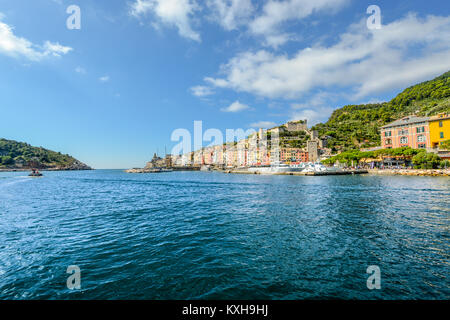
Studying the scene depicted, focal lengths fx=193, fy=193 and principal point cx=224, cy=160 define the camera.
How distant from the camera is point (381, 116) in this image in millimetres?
110188

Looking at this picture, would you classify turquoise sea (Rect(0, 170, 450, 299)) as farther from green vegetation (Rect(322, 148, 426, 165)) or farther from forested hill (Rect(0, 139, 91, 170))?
forested hill (Rect(0, 139, 91, 170))

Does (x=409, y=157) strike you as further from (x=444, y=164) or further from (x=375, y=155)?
(x=444, y=164)

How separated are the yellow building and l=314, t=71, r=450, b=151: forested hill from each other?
141 ft

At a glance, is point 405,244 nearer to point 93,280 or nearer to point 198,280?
point 198,280

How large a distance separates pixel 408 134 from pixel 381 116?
235 ft

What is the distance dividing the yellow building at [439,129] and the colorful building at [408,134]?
98 centimetres

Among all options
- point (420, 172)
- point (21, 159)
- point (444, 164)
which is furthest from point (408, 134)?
point (21, 159)

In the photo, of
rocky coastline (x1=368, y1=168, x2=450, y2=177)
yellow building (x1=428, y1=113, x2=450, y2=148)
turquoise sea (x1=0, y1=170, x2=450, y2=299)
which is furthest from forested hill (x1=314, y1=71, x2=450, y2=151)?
turquoise sea (x1=0, y1=170, x2=450, y2=299)

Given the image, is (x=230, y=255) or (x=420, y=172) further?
(x=420, y=172)

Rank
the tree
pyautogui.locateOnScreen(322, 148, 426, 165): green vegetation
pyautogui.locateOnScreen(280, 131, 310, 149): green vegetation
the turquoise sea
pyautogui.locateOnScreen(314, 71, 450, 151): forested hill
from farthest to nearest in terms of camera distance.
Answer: pyautogui.locateOnScreen(280, 131, 310, 149): green vegetation < pyautogui.locateOnScreen(314, 71, 450, 151): forested hill < pyautogui.locateOnScreen(322, 148, 426, 165): green vegetation < the tree < the turquoise sea

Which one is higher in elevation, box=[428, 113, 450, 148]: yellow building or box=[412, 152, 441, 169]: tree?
box=[428, 113, 450, 148]: yellow building

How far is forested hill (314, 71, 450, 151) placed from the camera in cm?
9181

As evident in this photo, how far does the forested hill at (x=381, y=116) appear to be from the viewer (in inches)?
3615
